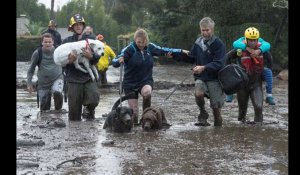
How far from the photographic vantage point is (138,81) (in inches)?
403

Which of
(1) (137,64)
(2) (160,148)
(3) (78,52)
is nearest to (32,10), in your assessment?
(3) (78,52)

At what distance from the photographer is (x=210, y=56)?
10016mm

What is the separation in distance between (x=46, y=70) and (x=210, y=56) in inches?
140

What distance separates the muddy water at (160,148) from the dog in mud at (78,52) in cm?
95

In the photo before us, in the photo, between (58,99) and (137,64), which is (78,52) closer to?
(137,64)

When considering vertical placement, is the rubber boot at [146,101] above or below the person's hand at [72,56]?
below

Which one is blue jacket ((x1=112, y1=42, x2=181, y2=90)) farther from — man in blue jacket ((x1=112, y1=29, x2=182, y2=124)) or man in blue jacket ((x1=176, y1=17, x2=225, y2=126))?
man in blue jacket ((x1=176, y1=17, x2=225, y2=126))

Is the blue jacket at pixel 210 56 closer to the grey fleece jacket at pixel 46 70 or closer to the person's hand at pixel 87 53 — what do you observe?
the person's hand at pixel 87 53

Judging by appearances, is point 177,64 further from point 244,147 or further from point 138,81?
point 244,147

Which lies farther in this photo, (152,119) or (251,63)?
(251,63)

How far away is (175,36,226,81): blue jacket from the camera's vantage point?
391 inches

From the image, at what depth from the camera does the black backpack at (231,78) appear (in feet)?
32.9

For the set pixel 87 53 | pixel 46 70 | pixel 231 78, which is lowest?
pixel 46 70

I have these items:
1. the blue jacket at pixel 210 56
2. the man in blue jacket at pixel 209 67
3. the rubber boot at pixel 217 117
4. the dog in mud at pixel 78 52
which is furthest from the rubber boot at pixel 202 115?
the dog in mud at pixel 78 52
